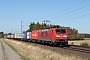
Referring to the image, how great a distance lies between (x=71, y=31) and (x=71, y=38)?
20.6 meters

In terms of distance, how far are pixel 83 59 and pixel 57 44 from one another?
1993cm

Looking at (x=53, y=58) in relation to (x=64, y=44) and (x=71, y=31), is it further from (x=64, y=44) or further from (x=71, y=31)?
(x=71, y=31)

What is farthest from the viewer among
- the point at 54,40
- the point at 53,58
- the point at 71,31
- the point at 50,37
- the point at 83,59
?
the point at 71,31

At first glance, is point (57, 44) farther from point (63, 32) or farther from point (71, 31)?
point (71, 31)

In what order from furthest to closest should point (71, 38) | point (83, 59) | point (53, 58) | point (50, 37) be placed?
1. point (71, 38)
2. point (50, 37)
3. point (53, 58)
4. point (83, 59)

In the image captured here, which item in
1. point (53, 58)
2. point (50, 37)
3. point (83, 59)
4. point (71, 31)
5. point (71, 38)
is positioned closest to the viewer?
point (83, 59)

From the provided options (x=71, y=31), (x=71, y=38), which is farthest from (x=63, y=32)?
(x=71, y=31)

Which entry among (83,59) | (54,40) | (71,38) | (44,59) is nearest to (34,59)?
(44,59)

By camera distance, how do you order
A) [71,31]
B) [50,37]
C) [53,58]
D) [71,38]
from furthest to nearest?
1. [71,31]
2. [71,38]
3. [50,37]
4. [53,58]

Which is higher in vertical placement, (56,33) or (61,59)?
(56,33)

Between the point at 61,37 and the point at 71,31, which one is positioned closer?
the point at 61,37

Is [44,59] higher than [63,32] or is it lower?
lower

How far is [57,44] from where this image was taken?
3806 centimetres

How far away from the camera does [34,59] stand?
2062 cm
